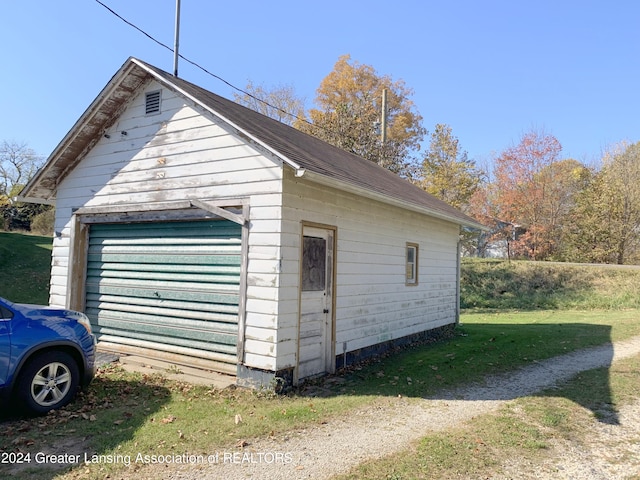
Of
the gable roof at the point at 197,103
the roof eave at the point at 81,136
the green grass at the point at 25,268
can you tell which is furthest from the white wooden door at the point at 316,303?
the green grass at the point at 25,268

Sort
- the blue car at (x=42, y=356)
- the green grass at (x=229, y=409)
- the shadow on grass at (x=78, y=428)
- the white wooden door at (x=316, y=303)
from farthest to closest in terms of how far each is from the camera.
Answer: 1. the white wooden door at (x=316, y=303)
2. the blue car at (x=42, y=356)
3. the green grass at (x=229, y=409)
4. the shadow on grass at (x=78, y=428)

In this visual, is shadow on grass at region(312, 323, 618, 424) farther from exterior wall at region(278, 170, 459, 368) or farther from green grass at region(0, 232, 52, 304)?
green grass at region(0, 232, 52, 304)

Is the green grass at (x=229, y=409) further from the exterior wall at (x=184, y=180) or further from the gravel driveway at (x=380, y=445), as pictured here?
the exterior wall at (x=184, y=180)

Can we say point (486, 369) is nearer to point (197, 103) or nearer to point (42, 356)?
point (197, 103)

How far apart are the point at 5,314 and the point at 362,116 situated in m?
21.1

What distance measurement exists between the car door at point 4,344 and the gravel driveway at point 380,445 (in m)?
2.13

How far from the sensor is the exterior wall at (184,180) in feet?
20.8

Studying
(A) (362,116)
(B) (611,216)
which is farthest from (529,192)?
(A) (362,116)

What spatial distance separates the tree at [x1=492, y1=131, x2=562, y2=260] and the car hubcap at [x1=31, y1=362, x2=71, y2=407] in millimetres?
26718

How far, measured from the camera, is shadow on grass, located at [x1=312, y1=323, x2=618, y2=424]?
6.46 meters

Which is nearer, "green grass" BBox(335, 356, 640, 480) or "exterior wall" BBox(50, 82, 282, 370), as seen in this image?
"green grass" BBox(335, 356, 640, 480)

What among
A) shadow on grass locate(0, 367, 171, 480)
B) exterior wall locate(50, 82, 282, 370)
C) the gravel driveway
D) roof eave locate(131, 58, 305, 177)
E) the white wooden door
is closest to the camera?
the gravel driveway

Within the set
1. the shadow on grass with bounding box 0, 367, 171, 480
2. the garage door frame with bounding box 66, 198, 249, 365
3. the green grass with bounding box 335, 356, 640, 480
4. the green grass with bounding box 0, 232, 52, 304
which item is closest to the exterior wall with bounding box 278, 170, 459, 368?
the garage door frame with bounding box 66, 198, 249, 365

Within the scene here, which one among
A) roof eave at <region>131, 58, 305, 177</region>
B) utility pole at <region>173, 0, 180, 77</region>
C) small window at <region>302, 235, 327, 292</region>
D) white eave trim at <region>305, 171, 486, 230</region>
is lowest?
small window at <region>302, 235, 327, 292</region>
